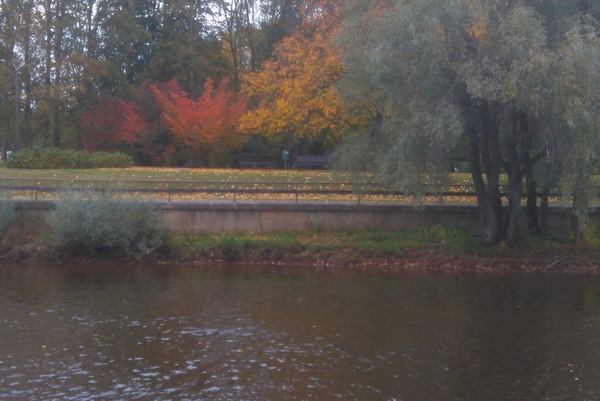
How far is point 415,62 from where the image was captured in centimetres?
2045

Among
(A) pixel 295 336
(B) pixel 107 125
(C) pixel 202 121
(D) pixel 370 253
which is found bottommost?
(A) pixel 295 336

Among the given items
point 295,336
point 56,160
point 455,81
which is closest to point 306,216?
point 455,81

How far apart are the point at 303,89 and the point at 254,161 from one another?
30.0 feet

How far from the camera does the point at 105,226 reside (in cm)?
2359

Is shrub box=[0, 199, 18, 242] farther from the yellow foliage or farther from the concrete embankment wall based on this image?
the yellow foliage

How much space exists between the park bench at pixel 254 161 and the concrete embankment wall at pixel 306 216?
561 inches

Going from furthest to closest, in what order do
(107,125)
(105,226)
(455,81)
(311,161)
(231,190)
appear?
(107,125) < (311,161) < (231,190) < (105,226) < (455,81)

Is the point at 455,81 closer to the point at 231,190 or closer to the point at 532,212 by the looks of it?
the point at 532,212

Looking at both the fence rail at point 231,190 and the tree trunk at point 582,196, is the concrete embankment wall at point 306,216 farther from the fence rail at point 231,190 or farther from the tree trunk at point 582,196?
the tree trunk at point 582,196

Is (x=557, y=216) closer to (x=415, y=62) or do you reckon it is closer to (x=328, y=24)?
(x=415, y=62)

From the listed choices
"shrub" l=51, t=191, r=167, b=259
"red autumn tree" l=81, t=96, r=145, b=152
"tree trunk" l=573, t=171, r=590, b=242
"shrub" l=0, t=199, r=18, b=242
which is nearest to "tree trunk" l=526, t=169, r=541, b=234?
"tree trunk" l=573, t=171, r=590, b=242

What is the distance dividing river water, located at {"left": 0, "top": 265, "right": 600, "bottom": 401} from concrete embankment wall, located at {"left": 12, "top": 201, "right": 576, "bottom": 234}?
4.12m

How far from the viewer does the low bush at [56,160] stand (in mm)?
36906

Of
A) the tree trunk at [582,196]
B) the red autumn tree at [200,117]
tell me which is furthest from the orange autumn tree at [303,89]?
the tree trunk at [582,196]
